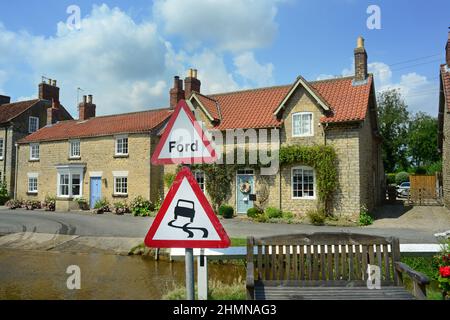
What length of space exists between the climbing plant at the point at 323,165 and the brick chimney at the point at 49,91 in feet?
90.7

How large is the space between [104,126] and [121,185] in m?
5.54

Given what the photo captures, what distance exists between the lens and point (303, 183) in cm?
1975

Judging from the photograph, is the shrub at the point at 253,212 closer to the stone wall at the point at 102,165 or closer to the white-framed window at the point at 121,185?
the stone wall at the point at 102,165

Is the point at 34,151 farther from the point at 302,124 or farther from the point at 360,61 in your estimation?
the point at 360,61

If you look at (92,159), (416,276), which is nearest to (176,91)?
(92,159)

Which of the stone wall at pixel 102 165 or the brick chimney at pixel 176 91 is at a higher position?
the brick chimney at pixel 176 91

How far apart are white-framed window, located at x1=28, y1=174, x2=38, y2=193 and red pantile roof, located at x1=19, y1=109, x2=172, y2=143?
3.02 m

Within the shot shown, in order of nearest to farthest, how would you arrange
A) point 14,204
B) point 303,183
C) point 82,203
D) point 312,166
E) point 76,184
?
point 312,166
point 303,183
point 82,203
point 76,184
point 14,204

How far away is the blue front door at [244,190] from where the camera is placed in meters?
21.0

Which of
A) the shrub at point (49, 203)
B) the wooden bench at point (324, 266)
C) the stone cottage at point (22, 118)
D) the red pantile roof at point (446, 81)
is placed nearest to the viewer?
the wooden bench at point (324, 266)

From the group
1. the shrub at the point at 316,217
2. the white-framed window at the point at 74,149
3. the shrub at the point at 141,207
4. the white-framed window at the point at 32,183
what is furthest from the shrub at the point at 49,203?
the shrub at the point at 316,217

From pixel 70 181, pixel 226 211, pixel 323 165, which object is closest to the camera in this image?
pixel 323 165

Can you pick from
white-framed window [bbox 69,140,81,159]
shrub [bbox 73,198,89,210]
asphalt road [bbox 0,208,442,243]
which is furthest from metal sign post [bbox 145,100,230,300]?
white-framed window [bbox 69,140,81,159]

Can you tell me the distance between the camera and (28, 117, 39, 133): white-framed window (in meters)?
33.7
